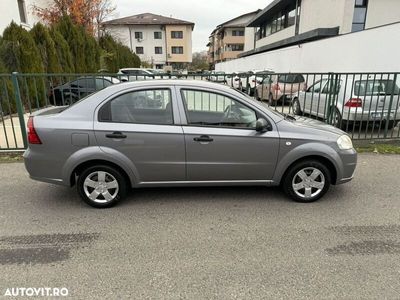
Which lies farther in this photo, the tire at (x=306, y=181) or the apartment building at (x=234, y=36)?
the apartment building at (x=234, y=36)

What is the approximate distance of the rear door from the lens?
3662 mm

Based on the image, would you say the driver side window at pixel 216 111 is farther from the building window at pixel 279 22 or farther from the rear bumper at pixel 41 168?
the building window at pixel 279 22

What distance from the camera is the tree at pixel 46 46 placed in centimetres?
1311

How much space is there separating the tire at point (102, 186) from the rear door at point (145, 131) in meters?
0.25

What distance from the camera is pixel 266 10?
3238 centimetres

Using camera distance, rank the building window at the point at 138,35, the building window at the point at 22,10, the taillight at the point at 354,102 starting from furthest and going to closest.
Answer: the building window at the point at 138,35 < the building window at the point at 22,10 < the taillight at the point at 354,102

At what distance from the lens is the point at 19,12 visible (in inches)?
699

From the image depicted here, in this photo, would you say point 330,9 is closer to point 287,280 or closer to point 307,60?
point 307,60

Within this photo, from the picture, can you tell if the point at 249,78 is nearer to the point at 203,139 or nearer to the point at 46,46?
the point at 203,139

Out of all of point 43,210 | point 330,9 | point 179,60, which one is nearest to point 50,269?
point 43,210

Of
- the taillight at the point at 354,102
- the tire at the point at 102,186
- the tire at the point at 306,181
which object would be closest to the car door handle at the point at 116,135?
the tire at the point at 102,186

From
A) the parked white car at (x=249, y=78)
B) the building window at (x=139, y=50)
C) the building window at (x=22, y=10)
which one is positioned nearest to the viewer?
the parked white car at (x=249, y=78)

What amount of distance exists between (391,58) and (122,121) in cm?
1140

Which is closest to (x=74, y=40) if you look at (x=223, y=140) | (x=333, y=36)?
(x=333, y=36)
